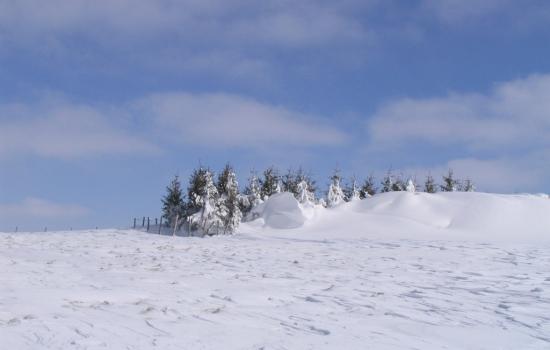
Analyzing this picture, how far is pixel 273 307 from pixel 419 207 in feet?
117

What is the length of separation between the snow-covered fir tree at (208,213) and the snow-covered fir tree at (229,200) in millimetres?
272

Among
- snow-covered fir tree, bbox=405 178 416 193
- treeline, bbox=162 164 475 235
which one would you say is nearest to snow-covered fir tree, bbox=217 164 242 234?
treeline, bbox=162 164 475 235

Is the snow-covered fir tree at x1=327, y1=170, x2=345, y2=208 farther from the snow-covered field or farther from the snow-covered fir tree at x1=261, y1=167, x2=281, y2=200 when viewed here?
the snow-covered field

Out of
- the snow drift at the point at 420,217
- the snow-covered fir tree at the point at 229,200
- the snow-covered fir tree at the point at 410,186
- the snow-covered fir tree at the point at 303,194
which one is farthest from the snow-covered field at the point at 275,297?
the snow-covered fir tree at the point at 410,186

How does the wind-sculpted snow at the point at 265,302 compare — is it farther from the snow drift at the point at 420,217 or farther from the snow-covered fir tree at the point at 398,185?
the snow-covered fir tree at the point at 398,185

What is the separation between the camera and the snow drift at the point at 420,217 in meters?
36.6

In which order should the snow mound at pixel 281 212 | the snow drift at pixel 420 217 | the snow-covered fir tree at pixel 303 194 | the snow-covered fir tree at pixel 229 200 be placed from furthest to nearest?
the snow-covered fir tree at pixel 303 194, the snow-covered fir tree at pixel 229 200, the snow mound at pixel 281 212, the snow drift at pixel 420 217

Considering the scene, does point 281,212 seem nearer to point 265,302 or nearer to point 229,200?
point 229,200

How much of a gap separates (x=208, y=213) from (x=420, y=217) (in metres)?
17.7

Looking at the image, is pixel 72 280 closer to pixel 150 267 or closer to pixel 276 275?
pixel 150 267

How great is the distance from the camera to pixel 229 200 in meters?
44.7

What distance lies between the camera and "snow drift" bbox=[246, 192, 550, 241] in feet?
120

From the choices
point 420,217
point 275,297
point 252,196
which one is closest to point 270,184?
point 252,196

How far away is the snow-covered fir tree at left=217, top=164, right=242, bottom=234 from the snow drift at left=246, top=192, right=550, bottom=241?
110 centimetres
